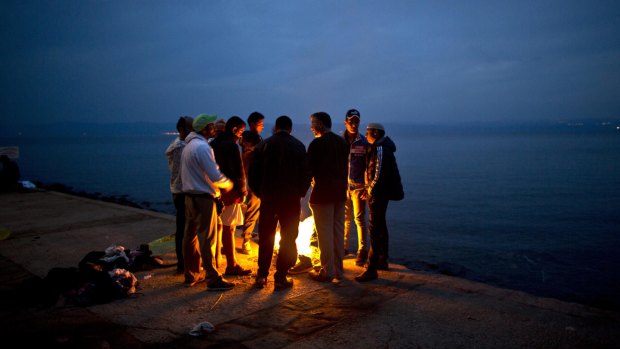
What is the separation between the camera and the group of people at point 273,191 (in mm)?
5738

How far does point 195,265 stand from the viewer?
6.06m

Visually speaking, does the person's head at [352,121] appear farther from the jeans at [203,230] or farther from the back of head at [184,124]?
the jeans at [203,230]

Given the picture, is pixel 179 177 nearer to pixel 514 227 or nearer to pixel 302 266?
pixel 302 266

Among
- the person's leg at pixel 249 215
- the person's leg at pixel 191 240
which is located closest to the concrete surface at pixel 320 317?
the person's leg at pixel 191 240

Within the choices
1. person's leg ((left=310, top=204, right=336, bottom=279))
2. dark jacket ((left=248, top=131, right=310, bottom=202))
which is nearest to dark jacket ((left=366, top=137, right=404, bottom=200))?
person's leg ((left=310, top=204, right=336, bottom=279))

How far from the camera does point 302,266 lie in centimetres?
673

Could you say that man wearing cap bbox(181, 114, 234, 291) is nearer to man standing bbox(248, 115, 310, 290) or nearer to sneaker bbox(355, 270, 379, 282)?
man standing bbox(248, 115, 310, 290)

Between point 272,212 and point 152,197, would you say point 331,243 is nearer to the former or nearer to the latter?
point 272,212

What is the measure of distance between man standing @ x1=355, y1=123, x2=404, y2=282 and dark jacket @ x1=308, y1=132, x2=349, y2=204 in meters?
0.63

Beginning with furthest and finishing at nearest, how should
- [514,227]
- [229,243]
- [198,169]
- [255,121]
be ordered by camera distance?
[514,227]
[255,121]
[229,243]
[198,169]

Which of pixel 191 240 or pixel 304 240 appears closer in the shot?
pixel 191 240

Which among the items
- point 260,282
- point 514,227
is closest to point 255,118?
point 260,282

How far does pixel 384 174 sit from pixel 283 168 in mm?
1616

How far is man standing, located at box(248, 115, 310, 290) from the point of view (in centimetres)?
577
